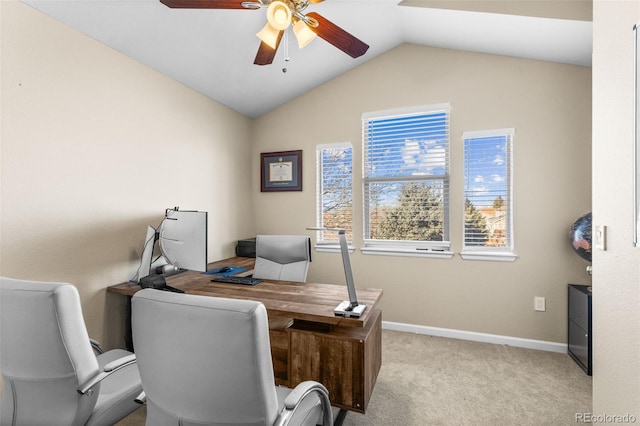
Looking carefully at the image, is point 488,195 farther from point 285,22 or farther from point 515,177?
point 285,22

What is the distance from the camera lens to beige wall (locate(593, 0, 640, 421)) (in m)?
1.17

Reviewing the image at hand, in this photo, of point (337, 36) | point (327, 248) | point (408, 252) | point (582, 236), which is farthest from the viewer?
point (327, 248)

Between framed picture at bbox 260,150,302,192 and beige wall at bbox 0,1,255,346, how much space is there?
0.99 metres

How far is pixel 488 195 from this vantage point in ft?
9.54

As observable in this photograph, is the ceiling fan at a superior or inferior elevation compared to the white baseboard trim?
superior

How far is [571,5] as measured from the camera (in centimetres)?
208

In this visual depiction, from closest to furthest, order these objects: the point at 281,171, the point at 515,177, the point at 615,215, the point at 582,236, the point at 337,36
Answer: the point at 615,215 < the point at 337,36 < the point at 582,236 < the point at 515,177 < the point at 281,171

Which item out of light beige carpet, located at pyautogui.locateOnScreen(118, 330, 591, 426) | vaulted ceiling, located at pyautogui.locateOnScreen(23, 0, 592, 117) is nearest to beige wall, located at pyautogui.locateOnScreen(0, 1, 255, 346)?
vaulted ceiling, located at pyautogui.locateOnScreen(23, 0, 592, 117)

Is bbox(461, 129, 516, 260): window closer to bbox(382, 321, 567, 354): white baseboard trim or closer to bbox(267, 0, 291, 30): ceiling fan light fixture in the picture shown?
bbox(382, 321, 567, 354): white baseboard trim

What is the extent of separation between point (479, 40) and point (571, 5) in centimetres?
69

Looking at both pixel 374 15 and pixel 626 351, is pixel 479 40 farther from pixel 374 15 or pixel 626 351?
pixel 626 351

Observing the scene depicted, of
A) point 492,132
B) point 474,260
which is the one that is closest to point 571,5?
point 492,132

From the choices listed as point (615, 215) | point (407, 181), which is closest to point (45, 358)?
point (615, 215)

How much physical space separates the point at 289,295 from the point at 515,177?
8.04 feet
